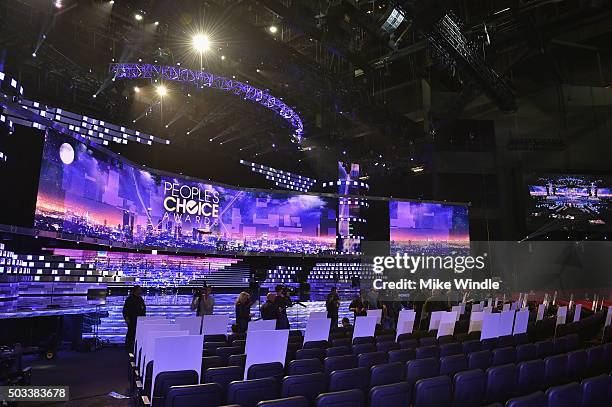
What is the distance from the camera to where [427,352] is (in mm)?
5301

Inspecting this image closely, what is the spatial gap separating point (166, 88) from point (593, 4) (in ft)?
37.3

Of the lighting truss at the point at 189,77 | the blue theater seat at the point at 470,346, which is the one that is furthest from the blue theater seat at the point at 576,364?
the lighting truss at the point at 189,77

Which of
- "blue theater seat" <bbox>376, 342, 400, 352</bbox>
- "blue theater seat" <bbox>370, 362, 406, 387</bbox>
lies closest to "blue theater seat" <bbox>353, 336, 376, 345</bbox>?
"blue theater seat" <bbox>376, 342, 400, 352</bbox>

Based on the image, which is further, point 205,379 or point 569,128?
point 569,128

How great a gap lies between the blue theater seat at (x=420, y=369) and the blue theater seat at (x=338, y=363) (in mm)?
699

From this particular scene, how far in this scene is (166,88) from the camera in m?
11.3

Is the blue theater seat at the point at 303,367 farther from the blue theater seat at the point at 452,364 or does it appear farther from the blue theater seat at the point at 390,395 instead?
the blue theater seat at the point at 390,395

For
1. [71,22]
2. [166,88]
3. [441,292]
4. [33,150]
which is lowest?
[441,292]

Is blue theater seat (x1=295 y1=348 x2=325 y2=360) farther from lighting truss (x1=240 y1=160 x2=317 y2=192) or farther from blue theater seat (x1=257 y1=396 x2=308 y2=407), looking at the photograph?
lighting truss (x1=240 y1=160 x2=317 y2=192)

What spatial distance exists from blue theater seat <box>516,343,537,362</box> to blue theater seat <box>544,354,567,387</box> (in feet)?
2.72

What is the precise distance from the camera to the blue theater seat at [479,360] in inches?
184

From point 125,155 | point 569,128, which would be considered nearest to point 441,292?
point 569,128

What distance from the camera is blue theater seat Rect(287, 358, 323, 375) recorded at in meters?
4.16

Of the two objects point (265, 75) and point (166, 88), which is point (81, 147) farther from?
point (265, 75)
